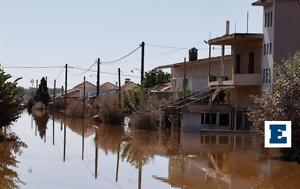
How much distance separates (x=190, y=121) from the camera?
1928 inches

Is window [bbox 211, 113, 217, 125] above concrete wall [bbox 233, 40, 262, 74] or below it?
below

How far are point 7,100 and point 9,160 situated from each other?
1062cm

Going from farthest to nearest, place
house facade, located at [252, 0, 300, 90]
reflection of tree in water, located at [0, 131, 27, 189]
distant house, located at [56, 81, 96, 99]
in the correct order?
distant house, located at [56, 81, 96, 99]
house facade, located at [252, 0, 300, 90]
reflection of tree in water, located at [0, 131, 27, 189]

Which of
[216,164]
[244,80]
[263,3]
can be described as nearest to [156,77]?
[244,80]

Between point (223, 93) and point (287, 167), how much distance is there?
26.4 m

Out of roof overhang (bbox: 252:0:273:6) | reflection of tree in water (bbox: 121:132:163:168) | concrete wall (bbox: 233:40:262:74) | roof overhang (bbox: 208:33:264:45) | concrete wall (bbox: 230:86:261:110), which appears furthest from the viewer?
concrete wall (bbox: 230:86:261:110)

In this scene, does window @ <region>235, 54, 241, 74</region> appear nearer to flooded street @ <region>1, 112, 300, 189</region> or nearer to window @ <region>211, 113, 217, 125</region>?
window @ <region>211, 113, 217, 125</region>

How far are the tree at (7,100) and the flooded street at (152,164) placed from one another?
2251 millimetres

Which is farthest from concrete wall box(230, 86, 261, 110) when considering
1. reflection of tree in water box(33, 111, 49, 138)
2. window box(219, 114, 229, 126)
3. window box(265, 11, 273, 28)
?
reflection of tree in water box(33, 111, 49, 138)

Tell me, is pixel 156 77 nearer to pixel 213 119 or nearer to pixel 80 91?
pixel 80 91

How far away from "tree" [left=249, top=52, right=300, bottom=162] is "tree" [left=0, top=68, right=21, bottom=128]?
15795mm

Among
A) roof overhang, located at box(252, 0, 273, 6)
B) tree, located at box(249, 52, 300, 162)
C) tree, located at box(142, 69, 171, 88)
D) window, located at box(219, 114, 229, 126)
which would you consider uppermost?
roof overhang, located at box(252, 0, 273, 6)

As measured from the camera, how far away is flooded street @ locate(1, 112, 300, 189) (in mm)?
21938

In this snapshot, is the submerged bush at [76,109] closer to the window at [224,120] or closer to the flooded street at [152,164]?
the window at [224,120]
